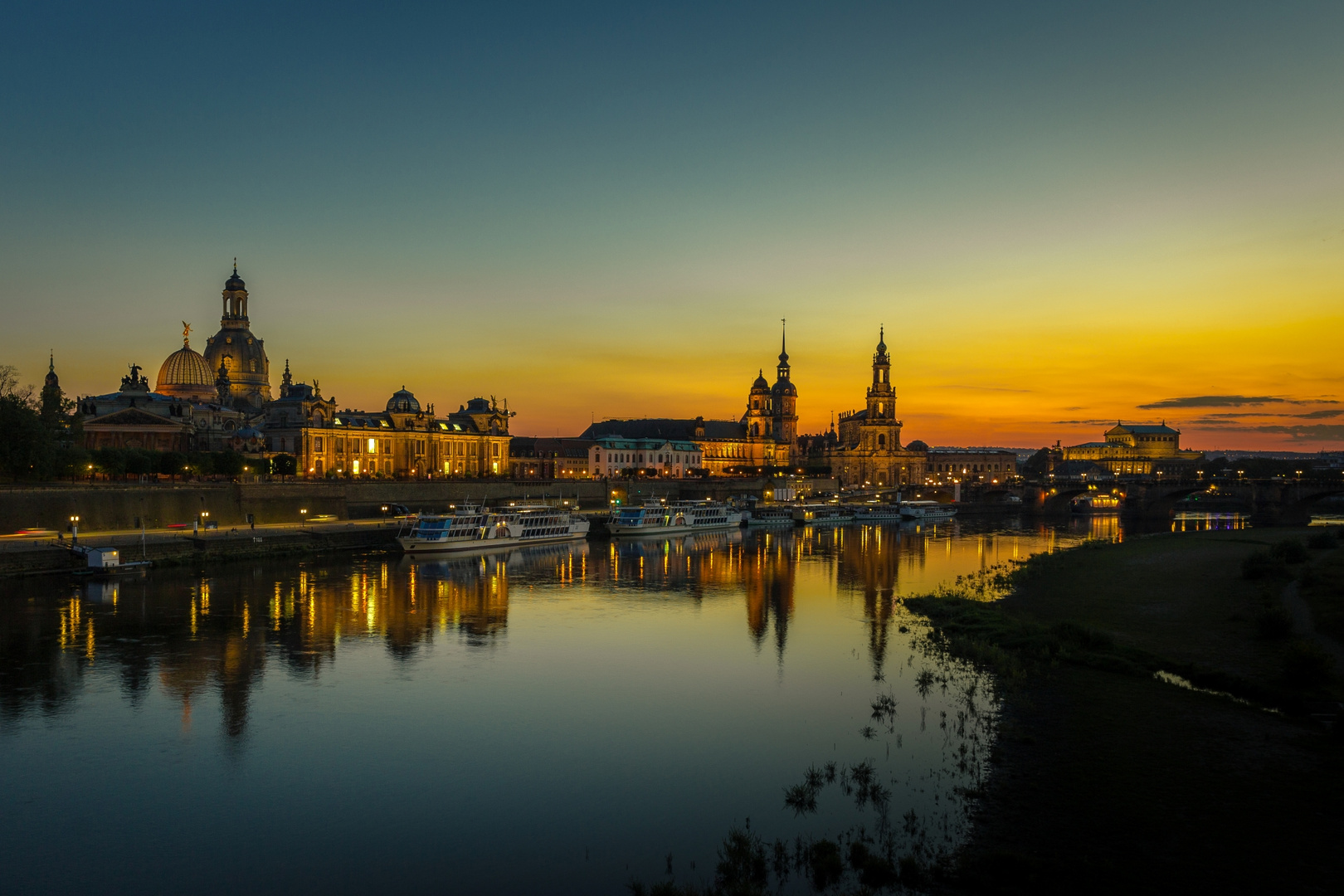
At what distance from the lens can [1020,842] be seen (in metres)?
15.3

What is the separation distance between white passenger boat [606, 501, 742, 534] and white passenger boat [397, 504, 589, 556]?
3.52 metres

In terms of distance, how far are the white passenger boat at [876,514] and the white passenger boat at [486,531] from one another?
42.5 m

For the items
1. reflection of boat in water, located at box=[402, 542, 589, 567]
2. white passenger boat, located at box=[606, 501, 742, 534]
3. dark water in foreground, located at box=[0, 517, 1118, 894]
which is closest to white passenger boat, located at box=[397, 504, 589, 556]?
reflection of boat in water, located at box=[402, 542, 589, 567]

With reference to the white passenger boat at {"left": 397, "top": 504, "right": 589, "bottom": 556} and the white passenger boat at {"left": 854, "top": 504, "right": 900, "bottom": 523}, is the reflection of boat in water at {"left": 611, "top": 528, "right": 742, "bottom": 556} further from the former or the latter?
the white passenger boat at {"left": 854, "top": 504, "right": 900, "bottom": 523}

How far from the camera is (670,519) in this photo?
9088 cm

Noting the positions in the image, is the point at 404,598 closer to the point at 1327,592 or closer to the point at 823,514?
the point at 1327,592

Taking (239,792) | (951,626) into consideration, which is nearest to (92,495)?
(239,792)

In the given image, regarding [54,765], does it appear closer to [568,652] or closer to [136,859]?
[136,859]

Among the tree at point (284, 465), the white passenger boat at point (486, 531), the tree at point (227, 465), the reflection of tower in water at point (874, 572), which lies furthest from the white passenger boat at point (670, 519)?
the tree at point (284, 465)

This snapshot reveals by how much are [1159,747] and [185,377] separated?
5001 inches

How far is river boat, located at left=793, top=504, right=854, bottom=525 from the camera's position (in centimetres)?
10742

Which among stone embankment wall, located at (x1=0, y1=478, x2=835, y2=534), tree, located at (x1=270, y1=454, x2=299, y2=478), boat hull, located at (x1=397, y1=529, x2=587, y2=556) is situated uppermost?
tree, located at (x1=270, y1=454, x2=299, y2=478)

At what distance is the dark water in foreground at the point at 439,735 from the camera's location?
16484 mm

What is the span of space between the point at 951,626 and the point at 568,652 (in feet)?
46.0
